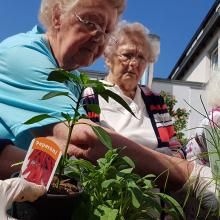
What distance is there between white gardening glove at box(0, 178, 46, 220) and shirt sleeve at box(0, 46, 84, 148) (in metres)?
0.34

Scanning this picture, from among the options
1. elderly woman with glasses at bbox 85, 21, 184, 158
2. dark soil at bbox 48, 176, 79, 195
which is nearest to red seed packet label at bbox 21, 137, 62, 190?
dark soil at bbox 48, 176, 79, 195

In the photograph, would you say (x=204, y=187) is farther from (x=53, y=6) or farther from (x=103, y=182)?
(x=53, y=6)

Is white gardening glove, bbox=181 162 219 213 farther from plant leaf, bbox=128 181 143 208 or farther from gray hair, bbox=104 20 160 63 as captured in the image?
gray hair, bbox=104 20 160 63

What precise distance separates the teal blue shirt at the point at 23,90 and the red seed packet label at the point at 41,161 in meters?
0.27

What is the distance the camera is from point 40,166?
0.78m

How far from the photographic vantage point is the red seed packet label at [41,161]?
0.77 meters

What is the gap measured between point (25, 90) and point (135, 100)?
1.04 metres

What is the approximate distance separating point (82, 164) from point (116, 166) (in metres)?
0.10

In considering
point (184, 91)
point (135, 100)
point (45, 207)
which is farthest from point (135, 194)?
point (184, 91)

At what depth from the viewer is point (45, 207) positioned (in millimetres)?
749

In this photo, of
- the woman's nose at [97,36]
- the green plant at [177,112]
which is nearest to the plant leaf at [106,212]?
the woman's nose at [97,36]

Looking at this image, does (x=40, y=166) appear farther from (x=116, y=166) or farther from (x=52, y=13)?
(x=52, y=13)

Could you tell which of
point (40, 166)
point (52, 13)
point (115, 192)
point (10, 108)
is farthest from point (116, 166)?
point (52, 13)

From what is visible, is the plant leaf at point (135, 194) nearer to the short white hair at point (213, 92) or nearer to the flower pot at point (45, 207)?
the flower pot at point (45, 207)
